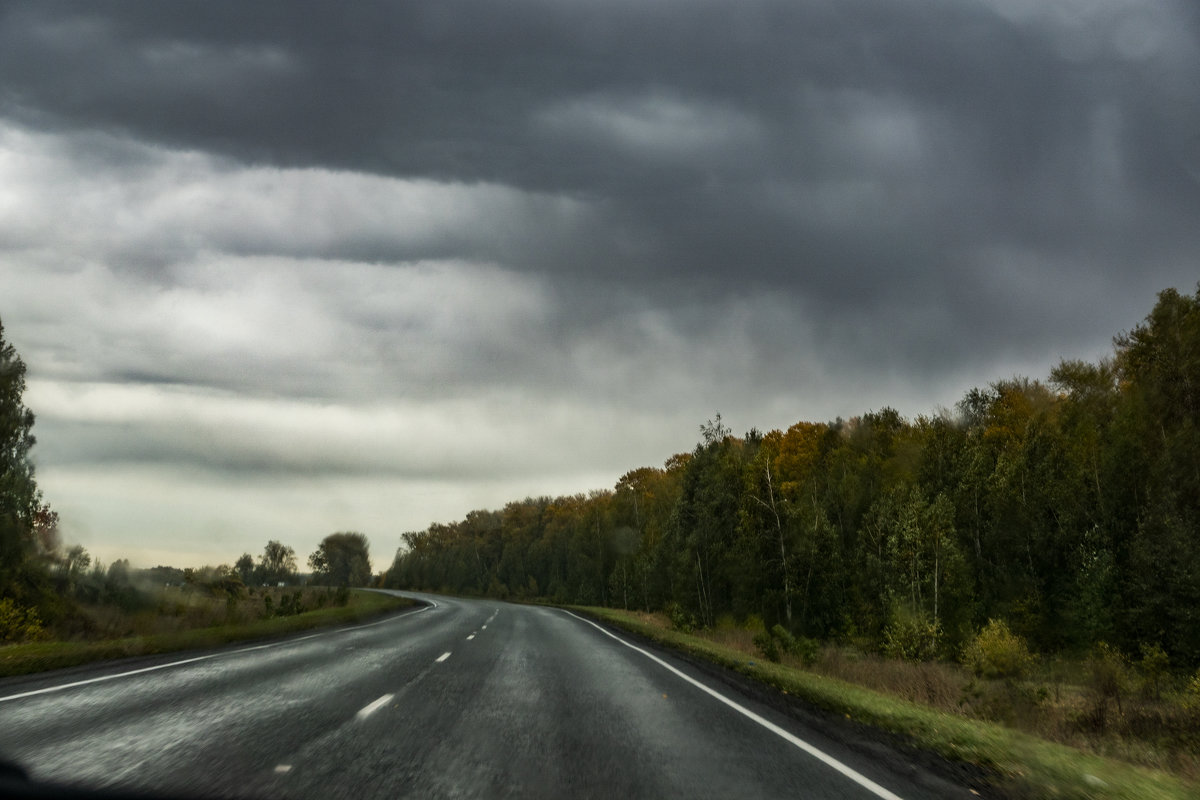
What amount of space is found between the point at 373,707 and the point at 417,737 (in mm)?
2115

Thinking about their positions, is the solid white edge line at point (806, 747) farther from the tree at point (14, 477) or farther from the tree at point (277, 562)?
the tree at point (277, 562)

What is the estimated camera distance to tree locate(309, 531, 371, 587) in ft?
604

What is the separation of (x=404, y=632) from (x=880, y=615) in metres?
37.7

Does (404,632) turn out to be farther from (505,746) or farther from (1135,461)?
(1135,461)

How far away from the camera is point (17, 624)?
2202 centimetres

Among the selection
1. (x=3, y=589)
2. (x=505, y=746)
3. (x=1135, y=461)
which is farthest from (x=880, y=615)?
(x=505, y=746)

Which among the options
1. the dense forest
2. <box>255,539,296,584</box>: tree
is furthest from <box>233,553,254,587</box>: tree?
the dense forest

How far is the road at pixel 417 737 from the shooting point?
19.5ft

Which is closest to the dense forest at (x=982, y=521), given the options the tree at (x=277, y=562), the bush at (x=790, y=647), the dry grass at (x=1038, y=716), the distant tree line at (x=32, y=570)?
the bush at (x=790, y=647)

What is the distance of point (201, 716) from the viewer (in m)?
8.55

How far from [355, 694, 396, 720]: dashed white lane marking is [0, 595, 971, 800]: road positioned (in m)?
0.04

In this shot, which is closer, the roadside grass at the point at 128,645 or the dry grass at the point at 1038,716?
the dry grass at the point at 1038,716

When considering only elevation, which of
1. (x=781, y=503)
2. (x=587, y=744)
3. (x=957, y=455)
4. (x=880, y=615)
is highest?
(x=957, y=455)

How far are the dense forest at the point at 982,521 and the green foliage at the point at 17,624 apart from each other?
23354 millimetres
